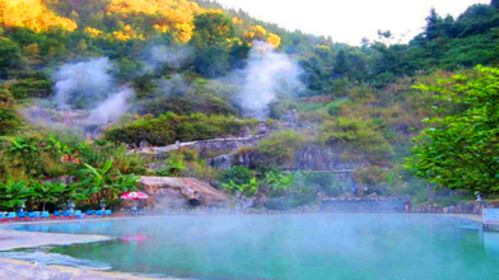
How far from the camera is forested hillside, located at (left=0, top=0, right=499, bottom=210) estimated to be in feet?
84.4

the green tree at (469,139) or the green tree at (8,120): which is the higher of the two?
the green tree at (8,120)

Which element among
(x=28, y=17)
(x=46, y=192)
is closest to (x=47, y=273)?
(x=46, y=192)

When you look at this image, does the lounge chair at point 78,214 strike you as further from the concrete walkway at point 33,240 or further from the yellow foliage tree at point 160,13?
the yellow foliage tree at point 160,13

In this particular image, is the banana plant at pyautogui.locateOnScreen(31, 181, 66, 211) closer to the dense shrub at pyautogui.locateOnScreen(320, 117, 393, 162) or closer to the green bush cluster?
the green bush cluster

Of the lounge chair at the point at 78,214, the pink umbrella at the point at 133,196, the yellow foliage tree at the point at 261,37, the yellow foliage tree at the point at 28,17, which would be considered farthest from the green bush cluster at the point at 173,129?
the yellow foliage tree at the point at 261,37

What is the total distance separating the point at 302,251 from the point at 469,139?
218 inches

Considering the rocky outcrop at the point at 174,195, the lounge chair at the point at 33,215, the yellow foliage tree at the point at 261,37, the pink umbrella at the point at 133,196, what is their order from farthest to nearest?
the yellow foliage tree at the point at 261,37 → the rocky outcrop at the point at 174,195 → the pink umbrella at the point at 133,196 → the lounge chair at the point at 33,215

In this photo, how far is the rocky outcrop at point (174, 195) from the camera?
→ 24.9 meters

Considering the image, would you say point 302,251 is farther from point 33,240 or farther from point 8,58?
point 8,58

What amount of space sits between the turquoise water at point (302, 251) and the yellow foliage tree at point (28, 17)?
44.7m

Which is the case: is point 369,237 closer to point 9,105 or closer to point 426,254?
point 426,254

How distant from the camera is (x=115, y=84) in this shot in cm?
4691

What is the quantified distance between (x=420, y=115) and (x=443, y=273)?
86.9 ft

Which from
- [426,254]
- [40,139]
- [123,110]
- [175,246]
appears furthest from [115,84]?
[426,254]
